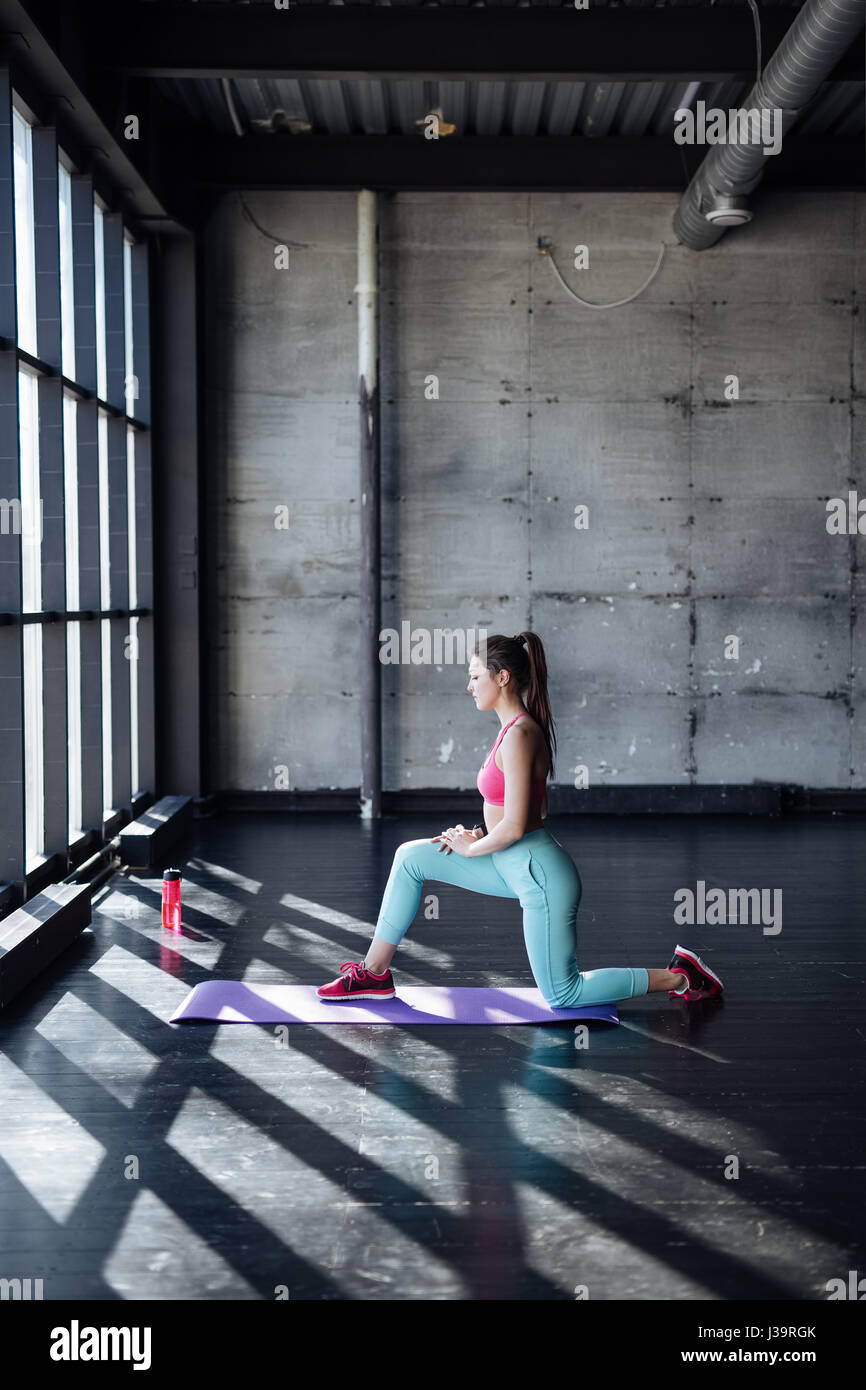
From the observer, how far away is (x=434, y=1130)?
3854 mm

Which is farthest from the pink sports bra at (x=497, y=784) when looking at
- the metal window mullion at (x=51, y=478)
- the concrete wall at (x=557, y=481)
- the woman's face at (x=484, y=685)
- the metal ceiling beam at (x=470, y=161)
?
the metal ceiling beam at (x=470, y=161)

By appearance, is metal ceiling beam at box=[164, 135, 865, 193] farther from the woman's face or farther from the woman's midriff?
the woman's midriff

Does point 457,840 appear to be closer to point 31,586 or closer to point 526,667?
point 526,667

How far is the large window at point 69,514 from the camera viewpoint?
19.8ft

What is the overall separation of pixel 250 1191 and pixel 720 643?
25.4ft

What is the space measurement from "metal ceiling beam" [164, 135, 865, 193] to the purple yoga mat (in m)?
6.86

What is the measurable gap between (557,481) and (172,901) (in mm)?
5396

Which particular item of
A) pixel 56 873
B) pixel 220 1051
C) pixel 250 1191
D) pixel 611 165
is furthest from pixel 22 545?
pixel 611 165

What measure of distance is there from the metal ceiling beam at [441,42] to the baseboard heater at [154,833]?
4.47 meters

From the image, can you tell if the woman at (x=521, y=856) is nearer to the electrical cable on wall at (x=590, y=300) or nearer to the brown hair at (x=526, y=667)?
the brown hair at (x=526, y=667)

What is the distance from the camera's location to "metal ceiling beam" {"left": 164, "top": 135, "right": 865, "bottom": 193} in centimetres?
975
